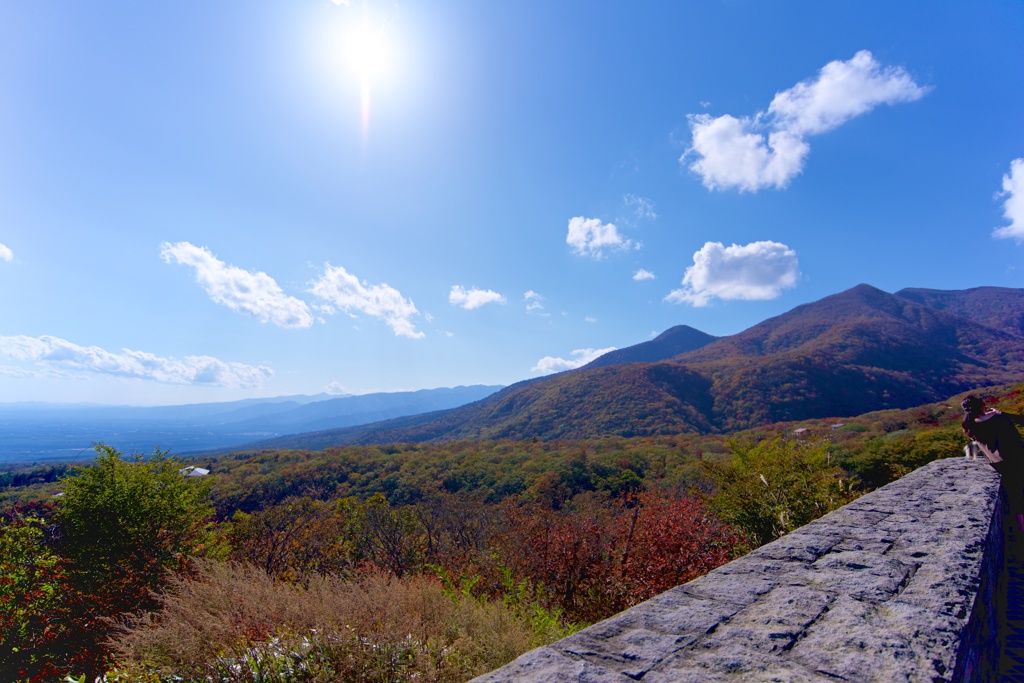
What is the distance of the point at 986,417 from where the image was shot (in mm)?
4609

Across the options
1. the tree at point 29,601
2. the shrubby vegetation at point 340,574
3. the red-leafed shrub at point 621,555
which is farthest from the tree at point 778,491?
the tree at point 29,601

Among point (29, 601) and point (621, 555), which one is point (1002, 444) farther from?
point (29, 601)

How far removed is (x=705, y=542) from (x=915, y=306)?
192554 mm

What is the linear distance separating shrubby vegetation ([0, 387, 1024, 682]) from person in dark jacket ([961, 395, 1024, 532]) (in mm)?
1724

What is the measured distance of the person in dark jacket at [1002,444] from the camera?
4.24 m

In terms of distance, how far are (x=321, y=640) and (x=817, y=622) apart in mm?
3364

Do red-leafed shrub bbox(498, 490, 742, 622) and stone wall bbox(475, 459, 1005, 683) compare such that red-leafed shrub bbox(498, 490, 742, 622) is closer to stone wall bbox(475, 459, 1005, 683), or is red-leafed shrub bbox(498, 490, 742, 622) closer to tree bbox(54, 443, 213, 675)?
stone wall bbox(475, 459, 1005, 683)

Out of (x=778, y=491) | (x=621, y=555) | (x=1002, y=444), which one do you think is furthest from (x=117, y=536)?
(x=1002, y=444)

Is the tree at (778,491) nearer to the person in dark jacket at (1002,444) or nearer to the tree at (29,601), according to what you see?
the person in dark jacket at (1002,444)

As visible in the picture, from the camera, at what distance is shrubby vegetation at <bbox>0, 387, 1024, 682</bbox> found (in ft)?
10.7

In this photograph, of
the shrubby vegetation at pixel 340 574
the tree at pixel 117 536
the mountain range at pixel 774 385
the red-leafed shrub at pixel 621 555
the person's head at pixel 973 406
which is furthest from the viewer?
the mountain range at pixel 774 385

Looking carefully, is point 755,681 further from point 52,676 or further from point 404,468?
point 404,468

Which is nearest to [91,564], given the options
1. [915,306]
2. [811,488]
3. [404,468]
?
[811,488]

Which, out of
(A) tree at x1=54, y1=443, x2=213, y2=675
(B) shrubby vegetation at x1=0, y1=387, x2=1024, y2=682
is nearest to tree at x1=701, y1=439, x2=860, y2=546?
(B) shrubby vegetation at x1=0, y1=387, x2=1024, y2=682
